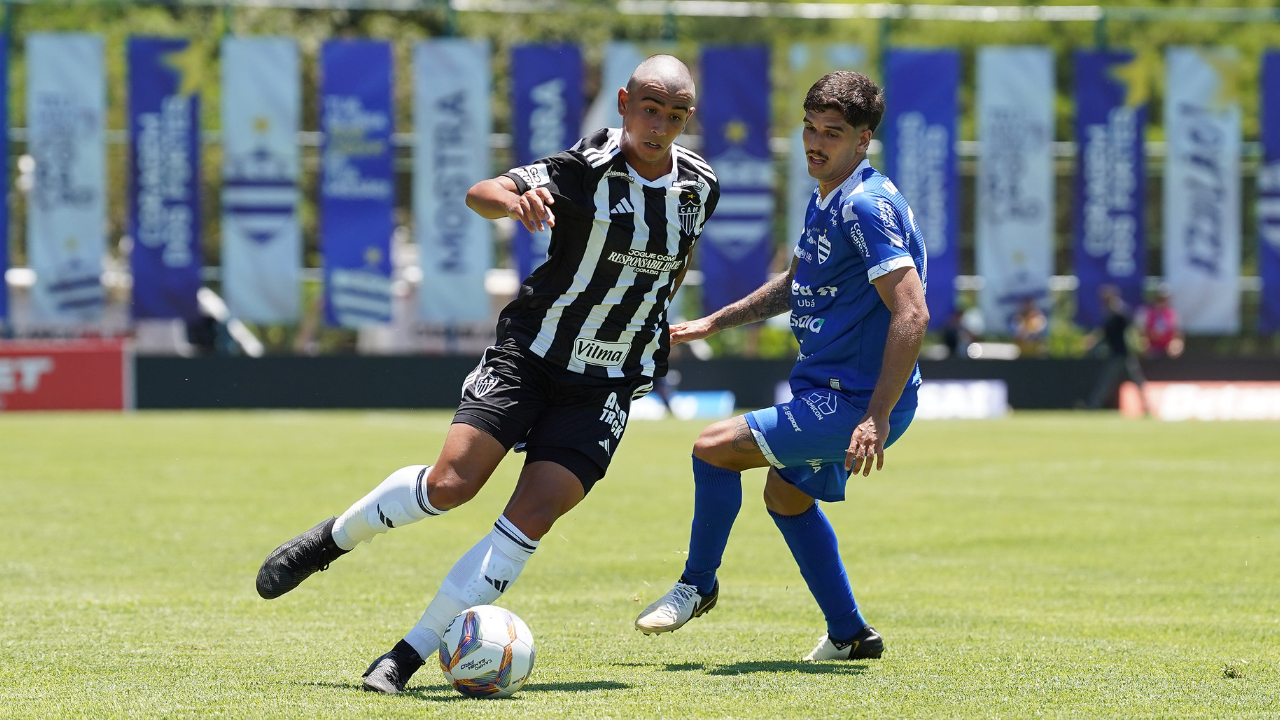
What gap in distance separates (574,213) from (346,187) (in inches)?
858

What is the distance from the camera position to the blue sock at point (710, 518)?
577 centimetres

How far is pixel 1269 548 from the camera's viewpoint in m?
9.30

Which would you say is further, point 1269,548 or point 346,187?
point 346,187

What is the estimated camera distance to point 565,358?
17.9 ft

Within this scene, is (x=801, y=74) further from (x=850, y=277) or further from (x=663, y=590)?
(x=850, y=277)

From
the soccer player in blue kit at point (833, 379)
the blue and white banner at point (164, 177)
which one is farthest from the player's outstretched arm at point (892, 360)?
the blue and white banner at point (164, 177)

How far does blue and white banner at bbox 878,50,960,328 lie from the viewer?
27.4 metres

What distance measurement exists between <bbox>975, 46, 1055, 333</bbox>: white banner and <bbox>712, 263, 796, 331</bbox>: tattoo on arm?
2206 centimetres

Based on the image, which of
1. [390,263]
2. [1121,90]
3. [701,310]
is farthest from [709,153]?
[1121,90]

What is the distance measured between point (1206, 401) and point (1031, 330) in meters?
Result: 3.14

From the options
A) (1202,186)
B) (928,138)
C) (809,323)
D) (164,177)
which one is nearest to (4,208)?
(164,177)

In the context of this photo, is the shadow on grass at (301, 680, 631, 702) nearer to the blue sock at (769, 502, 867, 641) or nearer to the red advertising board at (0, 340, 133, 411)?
the blue sock at (769, 502, 867, 641)

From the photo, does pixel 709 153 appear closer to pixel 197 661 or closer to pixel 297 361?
pixel 297 361

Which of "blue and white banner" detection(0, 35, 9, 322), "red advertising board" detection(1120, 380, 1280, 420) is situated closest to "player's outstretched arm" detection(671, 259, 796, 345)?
"red advertising board" detection(1120, 380, 1280, 420)
